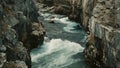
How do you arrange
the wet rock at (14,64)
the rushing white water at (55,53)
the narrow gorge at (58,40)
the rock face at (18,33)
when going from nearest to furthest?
the wet rock at (14,64) < the rock face at (18,33) < the narrow gorge at (58,40) < the rushing white water at (55,53)

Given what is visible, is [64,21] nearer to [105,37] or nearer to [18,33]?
[18,33]

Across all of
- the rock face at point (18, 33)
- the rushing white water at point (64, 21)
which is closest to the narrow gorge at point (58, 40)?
the rock face at point (18, 33)

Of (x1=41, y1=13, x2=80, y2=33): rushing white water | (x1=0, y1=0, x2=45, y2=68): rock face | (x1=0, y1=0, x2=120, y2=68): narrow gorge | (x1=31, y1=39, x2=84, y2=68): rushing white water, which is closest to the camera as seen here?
(x1=0, y1=0, x2=45, y2=68): rock face

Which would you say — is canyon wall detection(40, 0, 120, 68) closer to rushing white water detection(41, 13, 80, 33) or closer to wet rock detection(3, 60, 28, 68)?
wet rock detection(3, 60, 28, 68)

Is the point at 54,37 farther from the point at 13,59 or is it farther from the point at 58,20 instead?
the point at 13,59

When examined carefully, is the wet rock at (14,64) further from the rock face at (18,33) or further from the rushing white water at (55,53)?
the rushing white water at (55,53)

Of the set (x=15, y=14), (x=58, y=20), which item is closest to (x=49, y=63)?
(x=15, y=14)

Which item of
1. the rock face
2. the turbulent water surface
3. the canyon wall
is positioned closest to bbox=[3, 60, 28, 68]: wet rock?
the rock face

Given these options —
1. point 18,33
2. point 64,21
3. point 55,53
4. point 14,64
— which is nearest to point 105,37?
point 55,53
